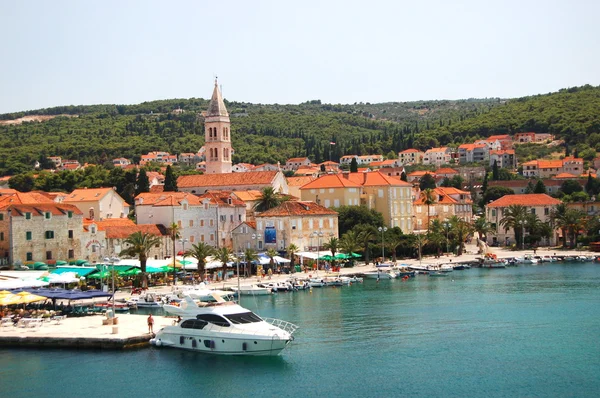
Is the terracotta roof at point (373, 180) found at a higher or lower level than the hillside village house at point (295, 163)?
lower

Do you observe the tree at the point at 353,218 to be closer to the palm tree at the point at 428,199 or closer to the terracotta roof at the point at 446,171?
the palm tree at the point at 428,199

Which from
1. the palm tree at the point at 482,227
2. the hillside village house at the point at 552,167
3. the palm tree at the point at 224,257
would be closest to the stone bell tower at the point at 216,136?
the palm tree at the point at 482,227

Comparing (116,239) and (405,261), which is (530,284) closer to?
(405,261)

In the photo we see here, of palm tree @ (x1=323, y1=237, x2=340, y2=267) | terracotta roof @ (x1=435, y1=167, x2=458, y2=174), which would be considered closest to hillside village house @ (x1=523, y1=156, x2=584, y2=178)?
terracotta roof @ (x1=435, y1=167, x2=458, y2=174)

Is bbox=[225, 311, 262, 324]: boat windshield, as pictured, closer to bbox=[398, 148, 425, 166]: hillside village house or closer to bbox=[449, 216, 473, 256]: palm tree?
bbox=[449, 216, 473, 256]: palm tree

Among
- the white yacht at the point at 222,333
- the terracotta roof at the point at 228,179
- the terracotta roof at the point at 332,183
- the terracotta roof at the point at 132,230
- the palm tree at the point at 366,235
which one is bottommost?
the white yacht at the point at 222,333

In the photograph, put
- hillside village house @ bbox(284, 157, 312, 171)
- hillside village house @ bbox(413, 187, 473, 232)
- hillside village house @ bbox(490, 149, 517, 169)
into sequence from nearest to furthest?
hillside village house @ bbox(413, 187, 473, 232)
hillside village house @ bbox(490, 149, 517, 169)
hillside village house @ bbox(284, 157, 312, 171)
